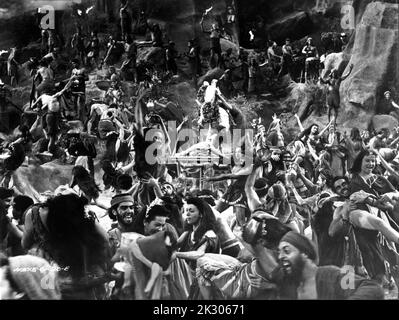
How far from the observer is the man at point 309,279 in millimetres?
11023

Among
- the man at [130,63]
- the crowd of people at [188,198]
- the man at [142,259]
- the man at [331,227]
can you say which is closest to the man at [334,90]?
the crowd of people at [188,198]

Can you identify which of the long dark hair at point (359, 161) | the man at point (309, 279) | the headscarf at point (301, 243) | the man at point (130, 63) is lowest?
the man at point (309, 279)

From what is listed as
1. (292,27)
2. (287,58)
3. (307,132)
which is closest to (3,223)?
(307,132)

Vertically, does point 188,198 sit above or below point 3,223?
above

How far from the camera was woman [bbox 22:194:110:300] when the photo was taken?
1097 cm

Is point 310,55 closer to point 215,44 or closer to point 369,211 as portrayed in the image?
point 215,44

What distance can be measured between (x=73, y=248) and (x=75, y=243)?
0.31ft

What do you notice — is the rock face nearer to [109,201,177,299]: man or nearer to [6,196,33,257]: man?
[109,201,177,299]: man

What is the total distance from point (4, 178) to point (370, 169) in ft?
21.9

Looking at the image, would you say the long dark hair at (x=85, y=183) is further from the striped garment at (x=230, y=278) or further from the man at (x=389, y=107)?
the man at (x=389, y=107)

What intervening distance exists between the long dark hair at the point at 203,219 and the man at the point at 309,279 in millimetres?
1268

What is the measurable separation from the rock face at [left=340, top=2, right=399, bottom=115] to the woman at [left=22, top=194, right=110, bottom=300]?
519 cm

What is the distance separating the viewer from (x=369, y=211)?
1127cm

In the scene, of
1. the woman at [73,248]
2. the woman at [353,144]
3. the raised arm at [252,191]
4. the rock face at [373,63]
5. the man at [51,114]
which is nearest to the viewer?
the woman at [73,248]
